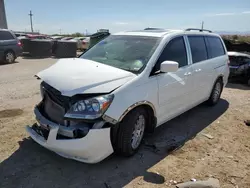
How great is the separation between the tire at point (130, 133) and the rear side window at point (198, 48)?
1851 mm

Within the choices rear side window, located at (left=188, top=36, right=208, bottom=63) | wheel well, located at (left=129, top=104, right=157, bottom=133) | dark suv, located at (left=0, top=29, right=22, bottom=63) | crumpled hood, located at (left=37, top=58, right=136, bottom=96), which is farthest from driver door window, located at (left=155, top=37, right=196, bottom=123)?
dark suv, located at (left=0, top=29, right=22, bottom=63)

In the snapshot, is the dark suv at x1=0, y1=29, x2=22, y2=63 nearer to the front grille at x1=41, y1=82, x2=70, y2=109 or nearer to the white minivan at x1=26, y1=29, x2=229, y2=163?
the white minivan at x1=26, y1=29, x2=229, y2=163

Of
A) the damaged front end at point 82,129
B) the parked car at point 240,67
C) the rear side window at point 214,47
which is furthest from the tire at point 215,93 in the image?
the parked car at point 240,67

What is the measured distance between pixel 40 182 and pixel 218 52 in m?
4.88

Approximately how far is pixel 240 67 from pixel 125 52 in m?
7.17

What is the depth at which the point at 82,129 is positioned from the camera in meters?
2.94

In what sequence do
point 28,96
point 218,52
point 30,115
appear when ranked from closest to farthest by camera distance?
point 30,115 < point 218,52 < point 28,96

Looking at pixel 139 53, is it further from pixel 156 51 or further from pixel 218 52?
pixel 218 52

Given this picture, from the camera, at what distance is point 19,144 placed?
3877 mm

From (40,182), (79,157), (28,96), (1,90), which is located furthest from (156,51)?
(1,90)

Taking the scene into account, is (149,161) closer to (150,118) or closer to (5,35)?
(150,118)

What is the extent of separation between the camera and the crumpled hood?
300 centimetres

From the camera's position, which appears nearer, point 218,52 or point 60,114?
point 60,114

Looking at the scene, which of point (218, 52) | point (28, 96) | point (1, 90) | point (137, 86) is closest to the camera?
point (137, 86)
